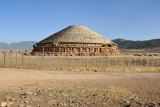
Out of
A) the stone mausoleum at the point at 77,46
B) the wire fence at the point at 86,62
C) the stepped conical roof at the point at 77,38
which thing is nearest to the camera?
the wire fence at the point at 86,62

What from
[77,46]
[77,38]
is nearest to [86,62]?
[77,46]

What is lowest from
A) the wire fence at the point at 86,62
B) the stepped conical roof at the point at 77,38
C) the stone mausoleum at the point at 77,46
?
the wire fence at the point at 86,62

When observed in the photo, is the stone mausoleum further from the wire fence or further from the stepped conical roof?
the wire fence

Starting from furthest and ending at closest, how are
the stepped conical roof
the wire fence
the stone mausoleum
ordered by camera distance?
the stepped conical roof
the stone mausoleum
the wire fence

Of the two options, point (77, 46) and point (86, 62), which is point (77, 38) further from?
point (86, 62)

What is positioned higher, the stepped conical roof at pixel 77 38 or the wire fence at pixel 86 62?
the stepped conical roof at pixel 77 38

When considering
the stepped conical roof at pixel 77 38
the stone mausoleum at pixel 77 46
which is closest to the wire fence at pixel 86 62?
the stone mausoleum at pixel 77 46

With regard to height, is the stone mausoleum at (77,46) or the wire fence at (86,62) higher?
the stone mausoleum at (77,46)

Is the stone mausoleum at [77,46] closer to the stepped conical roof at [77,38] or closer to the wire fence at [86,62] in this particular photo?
the stepped conical roof at [77,38]

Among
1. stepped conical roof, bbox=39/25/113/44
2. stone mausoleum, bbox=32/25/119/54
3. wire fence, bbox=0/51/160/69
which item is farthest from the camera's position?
stepped conical roof, bbox=39/25/113/44

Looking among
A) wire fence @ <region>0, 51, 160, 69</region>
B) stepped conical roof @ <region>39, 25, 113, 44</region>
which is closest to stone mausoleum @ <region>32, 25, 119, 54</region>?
stepped conical roof @ <region>39, 25, 113, 44</region>

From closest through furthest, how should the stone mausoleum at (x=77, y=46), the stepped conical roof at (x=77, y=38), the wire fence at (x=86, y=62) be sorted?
the wire fence at (x=86, y=62) → the stone mausoleum at (x=77, y=46) → the stepped conical roof at (x=77, y=38)

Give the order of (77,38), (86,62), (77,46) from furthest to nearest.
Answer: (77,38), (77,46), (86,62)

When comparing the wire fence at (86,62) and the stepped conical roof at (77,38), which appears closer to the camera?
the wire fence at (86,62)
